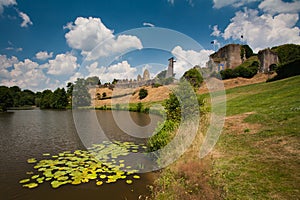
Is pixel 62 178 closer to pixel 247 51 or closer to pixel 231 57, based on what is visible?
pixel 231 57

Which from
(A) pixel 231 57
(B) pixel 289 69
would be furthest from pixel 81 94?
(B) pixel 289 69

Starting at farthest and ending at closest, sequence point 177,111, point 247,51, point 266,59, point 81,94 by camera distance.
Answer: point 247,51 < point 81,94 < point 266,59 < point 177,111

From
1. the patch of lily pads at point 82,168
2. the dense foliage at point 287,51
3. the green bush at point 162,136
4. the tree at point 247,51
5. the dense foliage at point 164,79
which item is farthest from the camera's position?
the tree at point 247,51

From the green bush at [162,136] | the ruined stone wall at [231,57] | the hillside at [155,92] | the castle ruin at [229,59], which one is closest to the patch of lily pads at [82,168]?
Answer: the green bush at [162,136]

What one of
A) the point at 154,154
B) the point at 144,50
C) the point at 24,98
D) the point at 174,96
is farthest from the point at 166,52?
the point at 24,98

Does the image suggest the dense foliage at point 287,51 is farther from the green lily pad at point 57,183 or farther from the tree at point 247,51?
the green lily pad at point 57,183

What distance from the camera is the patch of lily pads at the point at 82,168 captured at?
705 cm

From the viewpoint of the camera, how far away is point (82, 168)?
26.6ft

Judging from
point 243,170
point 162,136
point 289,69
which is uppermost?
point 289,69

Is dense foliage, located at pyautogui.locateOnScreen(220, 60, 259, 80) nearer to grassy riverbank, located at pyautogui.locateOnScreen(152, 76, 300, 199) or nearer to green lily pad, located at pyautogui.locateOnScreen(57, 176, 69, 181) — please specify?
grassy riverbank, located at pyautogui.locateOnScreen(152, 76, 300, 199)

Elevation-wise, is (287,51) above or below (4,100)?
above

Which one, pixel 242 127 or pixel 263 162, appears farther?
pixel 242 127

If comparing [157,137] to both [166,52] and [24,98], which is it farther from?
[24,98]

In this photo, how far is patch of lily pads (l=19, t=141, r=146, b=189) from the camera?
23.1 feet
